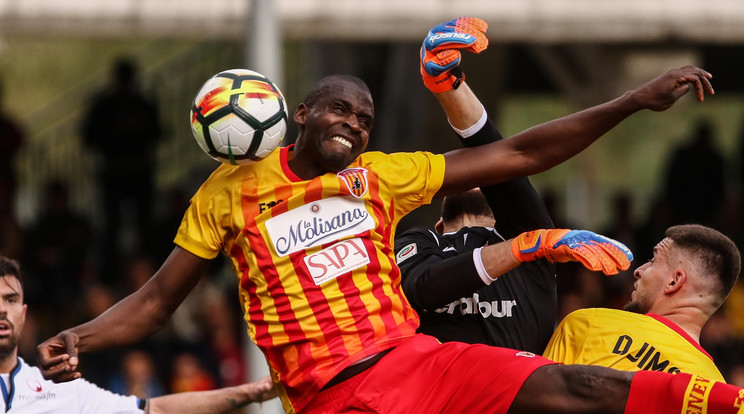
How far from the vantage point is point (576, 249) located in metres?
5.07

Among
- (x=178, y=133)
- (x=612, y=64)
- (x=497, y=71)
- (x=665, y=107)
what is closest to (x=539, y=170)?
(x=665, y=107)

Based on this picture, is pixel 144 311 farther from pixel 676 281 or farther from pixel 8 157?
pixel 8 157

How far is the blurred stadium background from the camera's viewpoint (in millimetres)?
11469

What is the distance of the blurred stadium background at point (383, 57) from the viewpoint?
11469 mm

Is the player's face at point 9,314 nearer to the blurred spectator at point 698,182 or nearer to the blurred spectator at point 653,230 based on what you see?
the blurred spectator at point 653,230

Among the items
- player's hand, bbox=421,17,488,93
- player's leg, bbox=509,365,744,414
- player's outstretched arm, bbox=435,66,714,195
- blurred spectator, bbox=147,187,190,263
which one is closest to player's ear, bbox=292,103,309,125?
player's hand, bbox=421,17,488,93

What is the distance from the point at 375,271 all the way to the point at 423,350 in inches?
15.3

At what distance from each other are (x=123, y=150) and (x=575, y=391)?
31.1 ft

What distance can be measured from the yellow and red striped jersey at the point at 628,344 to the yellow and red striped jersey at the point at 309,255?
0.78 meters

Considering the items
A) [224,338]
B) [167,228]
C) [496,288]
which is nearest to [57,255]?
[167,228]

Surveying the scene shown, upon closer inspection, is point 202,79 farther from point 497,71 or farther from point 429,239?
point 429,239

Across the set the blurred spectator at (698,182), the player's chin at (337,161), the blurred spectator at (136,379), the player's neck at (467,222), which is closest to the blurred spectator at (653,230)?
the blurred spectator at (698,182)

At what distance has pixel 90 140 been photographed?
13.5 meters

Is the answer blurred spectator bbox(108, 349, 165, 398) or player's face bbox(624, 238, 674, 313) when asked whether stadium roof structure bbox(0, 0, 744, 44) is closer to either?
blurred spectator bbox(108, 349, 165, 398)
